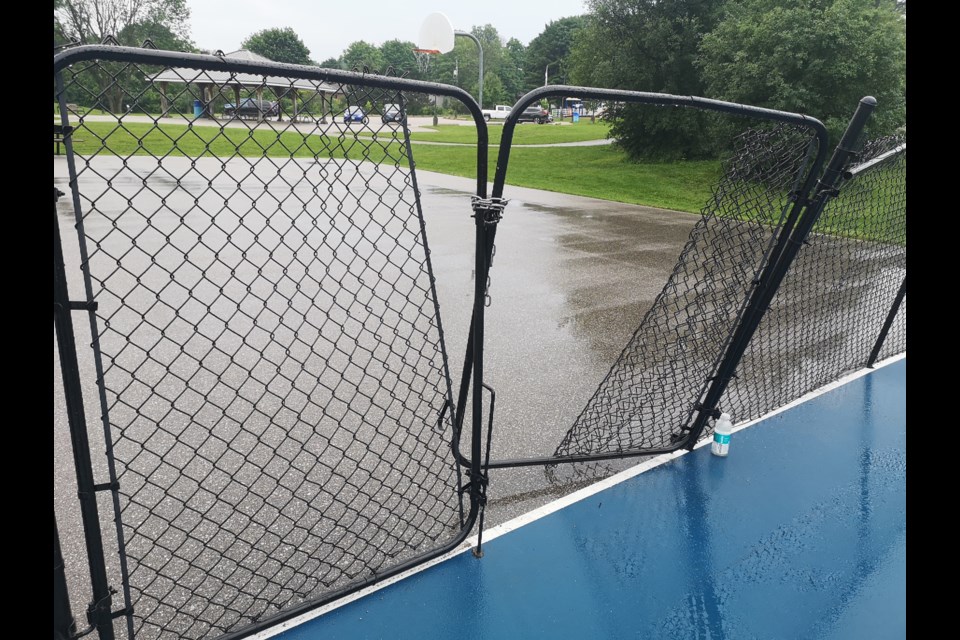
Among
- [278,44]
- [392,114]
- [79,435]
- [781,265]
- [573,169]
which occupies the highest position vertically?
[278,44]

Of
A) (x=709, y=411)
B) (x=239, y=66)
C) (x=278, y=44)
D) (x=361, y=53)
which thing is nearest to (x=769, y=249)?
(x=709, y=411)

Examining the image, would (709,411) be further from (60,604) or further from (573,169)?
(573,169)

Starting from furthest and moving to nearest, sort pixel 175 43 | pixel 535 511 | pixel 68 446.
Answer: pixel 175 43 → pixel 68 446 → pixel 535 511

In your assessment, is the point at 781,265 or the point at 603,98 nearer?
the point at 603,98

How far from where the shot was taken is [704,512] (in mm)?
3186

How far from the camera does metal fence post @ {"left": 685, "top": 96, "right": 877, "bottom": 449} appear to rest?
3.03 metres

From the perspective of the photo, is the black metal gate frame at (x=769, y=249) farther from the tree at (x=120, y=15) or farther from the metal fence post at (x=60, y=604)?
the tree at (x=120, y=15)

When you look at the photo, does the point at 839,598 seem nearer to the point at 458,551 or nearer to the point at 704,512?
the point at 704,512

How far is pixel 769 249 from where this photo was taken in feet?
11.0

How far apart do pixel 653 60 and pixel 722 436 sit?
1985cm

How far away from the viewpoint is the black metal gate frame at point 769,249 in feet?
8.71

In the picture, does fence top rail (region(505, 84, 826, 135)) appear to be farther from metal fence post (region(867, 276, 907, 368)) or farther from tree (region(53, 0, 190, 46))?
tree (region(53, 0, 190, 46))
